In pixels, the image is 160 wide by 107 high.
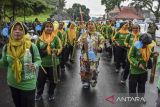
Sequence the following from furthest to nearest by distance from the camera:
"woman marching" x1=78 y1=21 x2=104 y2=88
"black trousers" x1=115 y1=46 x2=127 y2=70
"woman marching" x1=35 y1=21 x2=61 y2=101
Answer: "black trousers" x1=115 y1=46 x2=127 y2=70, "woman marching" x1=78 y1=21 x2=104 y2=88, "woman marching" x1=35 y1=21 x2=61 y2=101

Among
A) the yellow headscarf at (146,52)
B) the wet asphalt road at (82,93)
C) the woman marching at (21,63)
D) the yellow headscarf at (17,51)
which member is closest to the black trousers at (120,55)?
the wet asphalt road at (82,93)

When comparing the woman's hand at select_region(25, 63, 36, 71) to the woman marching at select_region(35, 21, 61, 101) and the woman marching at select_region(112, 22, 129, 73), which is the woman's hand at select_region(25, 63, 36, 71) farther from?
the woman marching at select_region(112, 22, 129, 73)

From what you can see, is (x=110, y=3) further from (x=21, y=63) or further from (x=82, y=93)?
(x=21, y=63)

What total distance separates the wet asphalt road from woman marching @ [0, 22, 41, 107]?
110 inches

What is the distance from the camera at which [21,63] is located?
235 inches

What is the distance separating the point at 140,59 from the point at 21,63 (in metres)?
3.07

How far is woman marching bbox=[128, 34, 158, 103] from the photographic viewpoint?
820 cm

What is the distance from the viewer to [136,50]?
8.23 m

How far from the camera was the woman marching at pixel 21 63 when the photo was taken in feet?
19.3

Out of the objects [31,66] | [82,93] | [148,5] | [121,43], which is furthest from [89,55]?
[148,5]

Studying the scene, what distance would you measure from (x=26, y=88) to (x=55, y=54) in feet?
9.22

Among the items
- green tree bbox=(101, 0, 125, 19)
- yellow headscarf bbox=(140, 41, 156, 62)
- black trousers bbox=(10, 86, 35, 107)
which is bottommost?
black trousers bbox=(10, 86, 35, 107)

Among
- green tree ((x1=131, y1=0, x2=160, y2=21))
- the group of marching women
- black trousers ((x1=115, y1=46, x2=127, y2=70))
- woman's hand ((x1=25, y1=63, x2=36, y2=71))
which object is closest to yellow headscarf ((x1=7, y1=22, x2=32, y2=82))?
the group of marching women

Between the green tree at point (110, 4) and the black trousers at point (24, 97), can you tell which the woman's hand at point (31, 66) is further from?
the green tree at point (110, 4)
